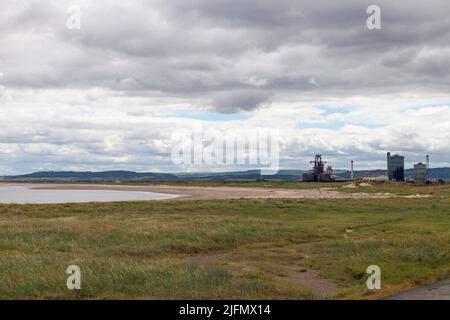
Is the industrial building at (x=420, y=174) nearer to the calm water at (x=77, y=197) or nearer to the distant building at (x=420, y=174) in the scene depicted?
the distant building at (x=420, y=174)

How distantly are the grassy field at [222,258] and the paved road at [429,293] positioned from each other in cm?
69

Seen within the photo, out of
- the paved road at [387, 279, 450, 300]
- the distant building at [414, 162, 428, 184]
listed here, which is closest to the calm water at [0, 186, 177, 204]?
the distant building at [414, 162, 428, 184]

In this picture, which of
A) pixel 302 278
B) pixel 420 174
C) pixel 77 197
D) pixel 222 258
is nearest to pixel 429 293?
pixel 302 278

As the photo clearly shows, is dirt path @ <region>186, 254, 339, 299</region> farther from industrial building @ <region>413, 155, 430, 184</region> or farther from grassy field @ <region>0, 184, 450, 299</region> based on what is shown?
industrial building @ <region>413, 155, 430, 184</region>

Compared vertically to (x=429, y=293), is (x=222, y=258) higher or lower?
lower

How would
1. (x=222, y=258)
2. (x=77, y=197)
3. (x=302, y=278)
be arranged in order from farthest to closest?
(x=77, y=197) → (x=222, y=258) → (x=302, y=278)

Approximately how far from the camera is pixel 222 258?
30.7 m

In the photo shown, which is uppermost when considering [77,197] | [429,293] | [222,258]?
[429,293]

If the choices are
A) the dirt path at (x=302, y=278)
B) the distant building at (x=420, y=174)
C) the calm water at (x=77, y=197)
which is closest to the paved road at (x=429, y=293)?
the dirt path at (x=302, y=278)

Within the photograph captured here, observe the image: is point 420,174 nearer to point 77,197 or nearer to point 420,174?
point 420,174

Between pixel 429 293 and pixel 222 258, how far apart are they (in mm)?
12910

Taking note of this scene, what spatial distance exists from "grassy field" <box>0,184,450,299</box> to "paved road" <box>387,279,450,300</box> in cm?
69

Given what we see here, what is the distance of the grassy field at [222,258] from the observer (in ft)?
69.1
